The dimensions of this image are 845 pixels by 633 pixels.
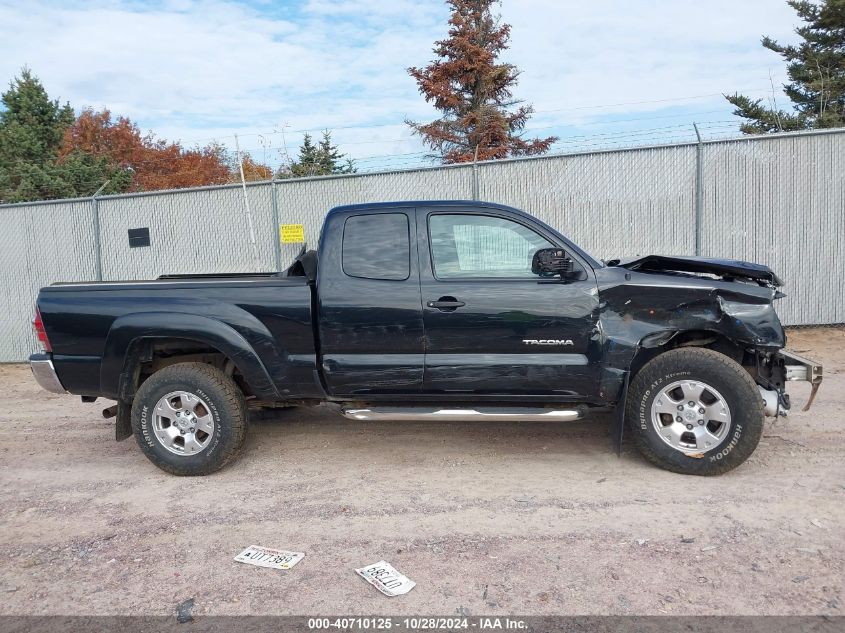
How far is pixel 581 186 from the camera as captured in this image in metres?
9.44

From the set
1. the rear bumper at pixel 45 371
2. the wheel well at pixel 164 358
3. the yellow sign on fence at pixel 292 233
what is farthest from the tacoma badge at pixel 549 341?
the yellow sign on fence at pixel 292 233

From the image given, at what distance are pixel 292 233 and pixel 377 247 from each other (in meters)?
5.63

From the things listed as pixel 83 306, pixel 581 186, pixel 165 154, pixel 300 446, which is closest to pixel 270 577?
pixel 300 446

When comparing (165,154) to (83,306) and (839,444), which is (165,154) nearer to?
(83,306)

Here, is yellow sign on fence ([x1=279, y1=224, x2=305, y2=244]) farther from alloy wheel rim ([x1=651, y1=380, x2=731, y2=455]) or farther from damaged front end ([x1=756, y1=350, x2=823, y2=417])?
damaged front end ([x1=756, y1=350, x2=823, y2=417])

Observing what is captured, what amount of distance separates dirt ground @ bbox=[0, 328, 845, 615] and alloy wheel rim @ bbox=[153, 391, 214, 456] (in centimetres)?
27

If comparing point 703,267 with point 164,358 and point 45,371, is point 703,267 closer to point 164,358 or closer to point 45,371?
point 164,358

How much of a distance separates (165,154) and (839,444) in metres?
26.5

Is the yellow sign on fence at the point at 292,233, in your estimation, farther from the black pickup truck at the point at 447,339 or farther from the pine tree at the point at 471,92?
the pine tree at the point at 471,92

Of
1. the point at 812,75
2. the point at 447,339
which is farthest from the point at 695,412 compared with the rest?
the point at 812,75

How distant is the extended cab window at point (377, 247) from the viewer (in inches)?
185

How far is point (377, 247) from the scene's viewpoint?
4762 mm

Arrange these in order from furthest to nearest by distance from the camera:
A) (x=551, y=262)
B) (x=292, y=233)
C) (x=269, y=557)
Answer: (x=292, y=233)
(x=551, y=262)
(x=269, y=557)

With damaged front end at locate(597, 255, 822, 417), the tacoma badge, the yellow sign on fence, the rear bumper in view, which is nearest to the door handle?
the tacoma badge
